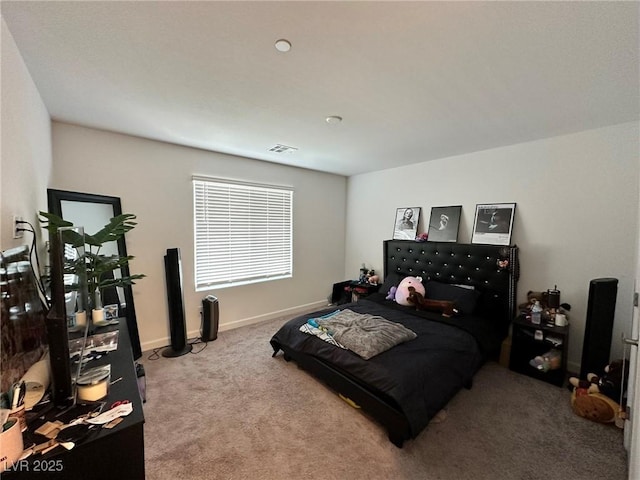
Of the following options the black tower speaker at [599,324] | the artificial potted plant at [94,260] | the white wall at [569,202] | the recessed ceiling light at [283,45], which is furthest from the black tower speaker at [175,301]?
the black tower speaker at [599,324]

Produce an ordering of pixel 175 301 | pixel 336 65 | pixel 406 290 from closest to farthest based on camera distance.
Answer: pixel 336 65 < pixel 175 301 < pixel 406 290

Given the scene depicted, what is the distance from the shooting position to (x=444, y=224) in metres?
3.42

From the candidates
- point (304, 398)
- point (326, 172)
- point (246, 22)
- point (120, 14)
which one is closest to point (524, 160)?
point (326, 172)

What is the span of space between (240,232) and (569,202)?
12.4 feet

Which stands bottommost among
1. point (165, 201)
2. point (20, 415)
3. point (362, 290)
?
point (362, 290)

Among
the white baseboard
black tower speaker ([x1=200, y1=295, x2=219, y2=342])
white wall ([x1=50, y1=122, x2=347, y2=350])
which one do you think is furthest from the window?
the white baseboard

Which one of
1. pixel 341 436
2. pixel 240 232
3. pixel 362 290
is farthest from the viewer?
pixel 362 290

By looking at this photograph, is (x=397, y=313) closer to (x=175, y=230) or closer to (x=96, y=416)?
(x=96, y=416)

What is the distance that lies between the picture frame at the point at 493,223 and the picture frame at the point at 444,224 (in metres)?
0.21

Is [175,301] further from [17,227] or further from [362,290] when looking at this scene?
[362,290]

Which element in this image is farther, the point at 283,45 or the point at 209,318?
the point at 209,318

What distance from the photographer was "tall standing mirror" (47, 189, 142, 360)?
7.67 feet

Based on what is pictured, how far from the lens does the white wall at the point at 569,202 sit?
7.55 ft

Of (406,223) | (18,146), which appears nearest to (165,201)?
(18,146)
